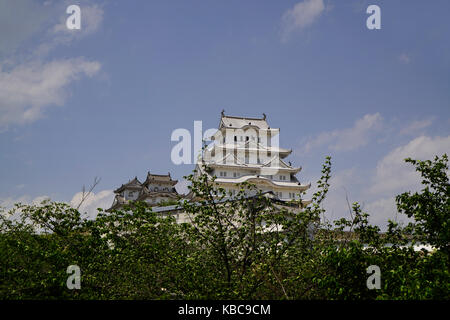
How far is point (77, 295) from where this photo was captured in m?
10.1

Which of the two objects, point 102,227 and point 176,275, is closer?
point 176,275

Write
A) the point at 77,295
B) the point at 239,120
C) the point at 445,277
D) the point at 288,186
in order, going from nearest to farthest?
the point at 445,277
the point at 77,295
the point at 288,186
the point at 239,120

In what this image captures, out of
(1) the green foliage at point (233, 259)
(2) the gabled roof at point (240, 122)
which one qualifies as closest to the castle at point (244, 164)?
(2) the gabled roof at point (240, 122)

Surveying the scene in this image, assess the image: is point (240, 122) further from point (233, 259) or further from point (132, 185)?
point (233, 259)

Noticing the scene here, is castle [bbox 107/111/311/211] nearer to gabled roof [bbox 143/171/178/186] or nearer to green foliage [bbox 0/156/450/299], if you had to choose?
gabled roof [bbox 143/171/178/186]

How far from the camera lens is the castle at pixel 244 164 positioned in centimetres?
5103

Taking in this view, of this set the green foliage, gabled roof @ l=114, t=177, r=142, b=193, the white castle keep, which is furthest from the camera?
gabled roof @ l=114, t=177, r=142, b=193

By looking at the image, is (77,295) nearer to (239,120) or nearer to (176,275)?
(176,275)

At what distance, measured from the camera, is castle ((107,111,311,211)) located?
51.0 metres

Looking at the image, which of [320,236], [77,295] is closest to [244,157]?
[320,236]

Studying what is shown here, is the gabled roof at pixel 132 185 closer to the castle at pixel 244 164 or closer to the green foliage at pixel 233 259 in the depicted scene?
the castle at pixel 244 164

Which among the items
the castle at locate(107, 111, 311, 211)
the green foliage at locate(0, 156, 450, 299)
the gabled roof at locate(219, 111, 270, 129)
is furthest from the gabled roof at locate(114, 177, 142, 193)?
the green foliage at locate(0, 156, 450, 299)


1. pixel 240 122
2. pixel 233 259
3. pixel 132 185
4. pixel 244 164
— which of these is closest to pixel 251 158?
pixel 244 164
